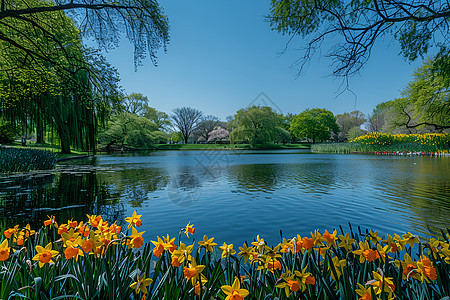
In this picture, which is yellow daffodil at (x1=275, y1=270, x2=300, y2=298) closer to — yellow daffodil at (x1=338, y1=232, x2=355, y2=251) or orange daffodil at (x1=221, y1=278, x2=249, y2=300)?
orange daffodil at (x1=221, y1=278, x2=249, y2=300)

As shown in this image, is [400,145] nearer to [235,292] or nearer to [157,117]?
[235,292]

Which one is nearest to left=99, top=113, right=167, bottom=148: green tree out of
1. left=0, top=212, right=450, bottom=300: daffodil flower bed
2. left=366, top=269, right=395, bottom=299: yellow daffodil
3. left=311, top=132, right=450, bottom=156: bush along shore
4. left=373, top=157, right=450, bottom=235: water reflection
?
left=311, top=132, right=450, bottom=156: bush along shore

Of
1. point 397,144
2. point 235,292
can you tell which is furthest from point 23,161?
point 397,144

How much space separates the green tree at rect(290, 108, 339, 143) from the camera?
2781 inches

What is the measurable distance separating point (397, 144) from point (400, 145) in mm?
474

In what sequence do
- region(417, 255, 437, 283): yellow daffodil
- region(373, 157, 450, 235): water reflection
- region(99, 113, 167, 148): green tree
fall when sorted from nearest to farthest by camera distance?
1. region(417, 255, 437, 283): yellow daffodil
2. region(373, 157, 450, 235): water reflection
3. region(99, 113, 167, 148): green tree

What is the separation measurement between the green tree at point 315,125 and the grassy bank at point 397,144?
1285 inches

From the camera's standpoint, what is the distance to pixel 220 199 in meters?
7.17

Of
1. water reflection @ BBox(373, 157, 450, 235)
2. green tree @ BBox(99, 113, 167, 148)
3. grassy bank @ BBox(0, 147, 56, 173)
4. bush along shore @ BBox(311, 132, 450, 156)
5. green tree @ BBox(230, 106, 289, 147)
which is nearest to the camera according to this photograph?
water reflection @ BBox(373, 157, 450, 235)

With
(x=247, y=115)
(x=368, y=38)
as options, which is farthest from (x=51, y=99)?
(x=247, y=115)

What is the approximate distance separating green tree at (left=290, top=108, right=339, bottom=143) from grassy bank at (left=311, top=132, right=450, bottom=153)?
3265 cm

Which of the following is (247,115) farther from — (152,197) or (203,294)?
(203,294)

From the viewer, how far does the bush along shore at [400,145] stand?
101 feet

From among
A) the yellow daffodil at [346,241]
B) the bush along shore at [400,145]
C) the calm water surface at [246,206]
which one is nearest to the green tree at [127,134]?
the bush along shore at [400,145]
